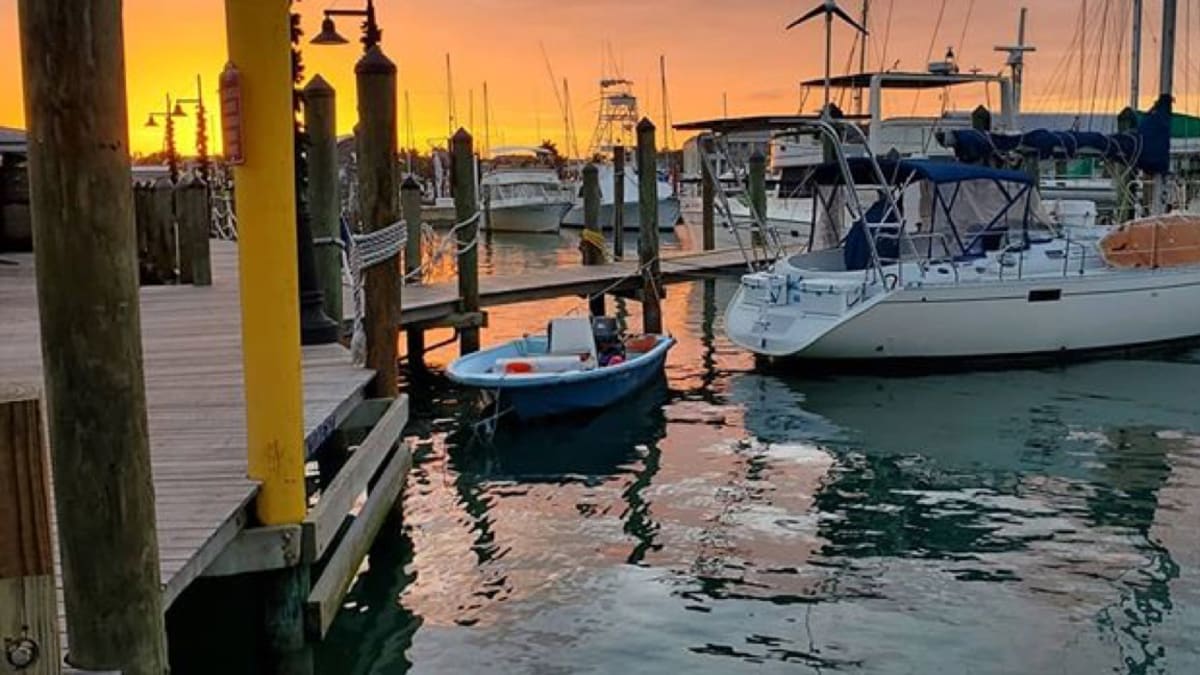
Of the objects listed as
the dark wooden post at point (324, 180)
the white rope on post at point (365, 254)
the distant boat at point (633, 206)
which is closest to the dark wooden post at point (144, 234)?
the dark wooden post at point (324, 180)

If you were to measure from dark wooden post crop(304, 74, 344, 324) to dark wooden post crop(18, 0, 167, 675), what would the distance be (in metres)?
8.49

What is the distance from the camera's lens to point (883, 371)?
1498 cm

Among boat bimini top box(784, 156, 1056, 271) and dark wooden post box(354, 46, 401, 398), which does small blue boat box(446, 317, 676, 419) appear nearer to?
dark wooden post box(354, 46, 401, 398)

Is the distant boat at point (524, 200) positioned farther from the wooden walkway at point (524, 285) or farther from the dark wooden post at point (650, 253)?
the dark wooden post at point (650, 253)

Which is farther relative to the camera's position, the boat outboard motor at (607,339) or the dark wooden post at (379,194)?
the boat outboard motor at (607,339)

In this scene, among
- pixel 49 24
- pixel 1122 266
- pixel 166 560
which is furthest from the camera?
pixel 1122 266

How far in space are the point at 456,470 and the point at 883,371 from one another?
6635 mm

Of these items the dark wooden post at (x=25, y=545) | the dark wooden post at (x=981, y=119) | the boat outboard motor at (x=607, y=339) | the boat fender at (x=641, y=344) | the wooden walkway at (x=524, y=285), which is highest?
the dark wooden post at (x=981, y=119)

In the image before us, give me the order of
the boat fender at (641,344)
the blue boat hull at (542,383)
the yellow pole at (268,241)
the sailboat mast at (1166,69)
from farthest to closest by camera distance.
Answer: the sailboat mast at (1166,69) < the boat fender at (641,344) < the blue boat hull at (542,383) < the yellow pole at (268,241)

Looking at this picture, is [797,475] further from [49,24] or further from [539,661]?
[49,24]

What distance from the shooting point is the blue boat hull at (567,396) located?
38.5ft

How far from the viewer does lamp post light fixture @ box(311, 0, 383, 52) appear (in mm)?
9648

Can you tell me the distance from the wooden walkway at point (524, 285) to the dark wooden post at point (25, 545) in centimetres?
1072

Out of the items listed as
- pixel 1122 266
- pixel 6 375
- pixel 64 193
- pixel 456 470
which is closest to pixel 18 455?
pixel 64 193
